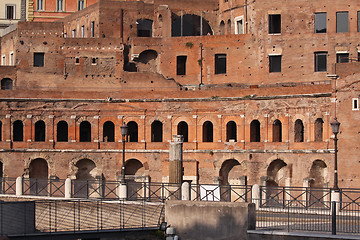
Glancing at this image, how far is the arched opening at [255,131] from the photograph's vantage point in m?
49.8

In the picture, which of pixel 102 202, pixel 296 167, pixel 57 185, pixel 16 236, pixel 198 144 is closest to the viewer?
pixel 16 236

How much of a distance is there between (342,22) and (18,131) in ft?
74.4

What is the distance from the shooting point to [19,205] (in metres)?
29.3

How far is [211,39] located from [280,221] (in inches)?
1020

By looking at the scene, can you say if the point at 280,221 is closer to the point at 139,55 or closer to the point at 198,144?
the point at 198,144

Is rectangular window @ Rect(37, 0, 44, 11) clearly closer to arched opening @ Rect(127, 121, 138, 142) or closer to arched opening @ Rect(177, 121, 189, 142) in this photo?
arched opening @ Rect(127, 121, 138, 142)

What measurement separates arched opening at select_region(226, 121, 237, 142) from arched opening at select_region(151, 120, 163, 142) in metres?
4.88

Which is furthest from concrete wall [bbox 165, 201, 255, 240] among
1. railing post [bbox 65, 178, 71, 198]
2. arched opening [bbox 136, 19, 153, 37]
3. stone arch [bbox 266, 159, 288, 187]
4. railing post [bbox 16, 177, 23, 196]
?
arched opening [bbox 136, 19, 153, 37]

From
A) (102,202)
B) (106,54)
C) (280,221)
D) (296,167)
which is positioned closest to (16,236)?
(102,202)

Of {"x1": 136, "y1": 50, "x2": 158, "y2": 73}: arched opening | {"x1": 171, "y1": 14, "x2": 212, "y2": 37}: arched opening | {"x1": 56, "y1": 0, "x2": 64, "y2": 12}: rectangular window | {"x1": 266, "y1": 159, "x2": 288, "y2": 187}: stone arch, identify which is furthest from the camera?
{"x1": 56, "y1": 0, "x2": 64, "y2": 12}: rectangular window

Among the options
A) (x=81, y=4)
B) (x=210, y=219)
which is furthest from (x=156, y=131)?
(x=210, y=219)

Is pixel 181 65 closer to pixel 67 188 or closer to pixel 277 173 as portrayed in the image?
pixel 277 173

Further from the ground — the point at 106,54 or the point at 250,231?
the point at 106,54

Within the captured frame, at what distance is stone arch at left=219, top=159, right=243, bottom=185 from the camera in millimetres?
50250
